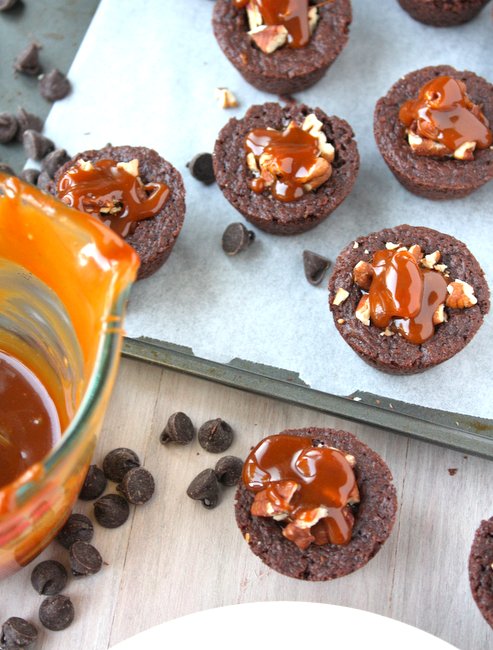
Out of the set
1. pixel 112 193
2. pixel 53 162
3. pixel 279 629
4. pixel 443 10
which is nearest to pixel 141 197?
pixel 112 193

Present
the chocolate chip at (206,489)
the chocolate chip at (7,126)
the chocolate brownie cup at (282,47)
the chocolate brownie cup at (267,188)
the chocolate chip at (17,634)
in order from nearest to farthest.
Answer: the chocolate chip at (17,634) → the chocolate chip at (206,489) → the chocolate brownie cup at (267,188) → the chocolate brownie cup at (282,47) → the chocolate chip at (7,126)

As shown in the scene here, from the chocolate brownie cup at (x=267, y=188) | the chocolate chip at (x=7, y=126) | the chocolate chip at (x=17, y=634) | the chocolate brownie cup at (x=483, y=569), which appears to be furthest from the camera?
the chocolate chip at (x=7, y=126)

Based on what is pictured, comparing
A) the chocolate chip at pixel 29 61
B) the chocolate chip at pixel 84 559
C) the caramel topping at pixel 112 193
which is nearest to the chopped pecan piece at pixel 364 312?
the caramel topping at pixel 112 193

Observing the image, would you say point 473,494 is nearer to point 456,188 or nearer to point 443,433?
point 443,433

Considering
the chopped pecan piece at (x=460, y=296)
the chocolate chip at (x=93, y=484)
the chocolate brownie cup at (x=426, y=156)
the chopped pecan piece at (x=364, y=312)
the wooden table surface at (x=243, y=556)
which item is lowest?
the wooden table surface at (x=243, y=556)

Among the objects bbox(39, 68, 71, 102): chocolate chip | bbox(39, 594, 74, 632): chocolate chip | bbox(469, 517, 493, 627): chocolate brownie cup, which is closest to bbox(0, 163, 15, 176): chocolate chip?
bbox(39, 68, 71, 102): chocolate chip

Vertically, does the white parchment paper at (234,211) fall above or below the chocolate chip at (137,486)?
above

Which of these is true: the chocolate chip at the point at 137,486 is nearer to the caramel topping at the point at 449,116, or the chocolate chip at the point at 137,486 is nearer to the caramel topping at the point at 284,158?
the caramel topping at the point at 284,158

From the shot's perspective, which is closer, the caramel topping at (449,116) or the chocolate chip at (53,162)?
the caramel topping at (449,116)
